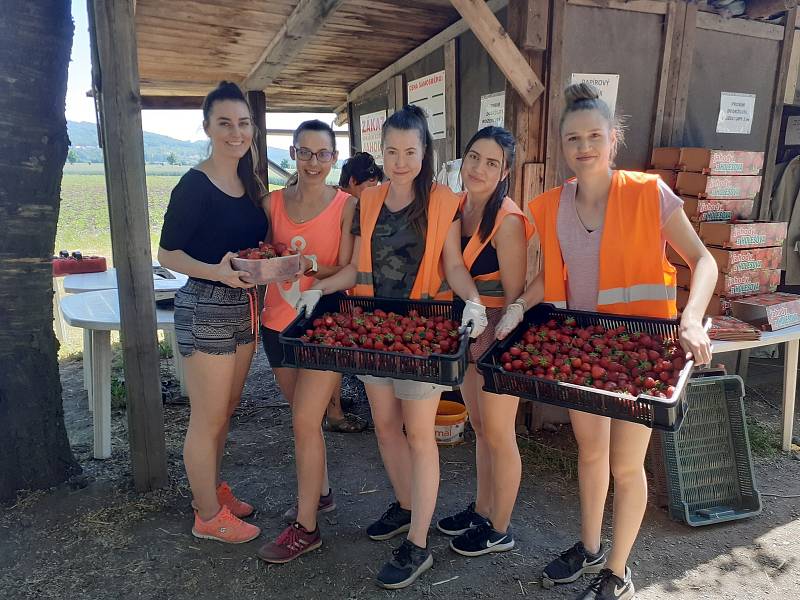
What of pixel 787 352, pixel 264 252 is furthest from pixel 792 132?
pixel 264 252

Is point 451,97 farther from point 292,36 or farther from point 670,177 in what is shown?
point 670,177

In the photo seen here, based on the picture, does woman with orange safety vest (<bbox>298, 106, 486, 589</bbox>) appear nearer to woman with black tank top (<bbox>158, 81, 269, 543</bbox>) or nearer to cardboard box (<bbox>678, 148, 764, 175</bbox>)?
woman with black tank top (<bbox>158, 81, 269, 543</bbox>)

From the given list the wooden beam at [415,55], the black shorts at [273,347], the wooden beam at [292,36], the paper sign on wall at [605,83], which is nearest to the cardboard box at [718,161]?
the paper sign on wall at [605,83]

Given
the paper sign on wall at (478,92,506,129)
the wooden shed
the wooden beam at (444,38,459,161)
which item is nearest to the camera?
the wooden shed

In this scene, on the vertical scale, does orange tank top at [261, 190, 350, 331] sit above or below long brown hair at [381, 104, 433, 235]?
below

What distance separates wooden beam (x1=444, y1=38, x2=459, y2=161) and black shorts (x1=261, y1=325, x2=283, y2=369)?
268cm

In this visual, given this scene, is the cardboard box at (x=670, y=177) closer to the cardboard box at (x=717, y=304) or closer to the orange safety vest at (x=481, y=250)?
the cardboard box at (x=717, y=304)

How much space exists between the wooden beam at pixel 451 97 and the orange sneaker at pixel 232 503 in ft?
10.0

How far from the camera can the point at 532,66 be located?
350 centimetres

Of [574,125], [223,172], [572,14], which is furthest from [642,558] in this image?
[572,14]

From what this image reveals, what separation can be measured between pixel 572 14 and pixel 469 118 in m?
1.05

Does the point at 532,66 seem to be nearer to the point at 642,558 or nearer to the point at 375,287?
the point at 375,287

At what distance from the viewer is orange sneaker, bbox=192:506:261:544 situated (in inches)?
104

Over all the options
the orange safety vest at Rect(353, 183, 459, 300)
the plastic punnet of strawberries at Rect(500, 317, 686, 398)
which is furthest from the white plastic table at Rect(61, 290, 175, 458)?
the plastic punnet of strawberries at Rect(500, 317, 686, 398)
